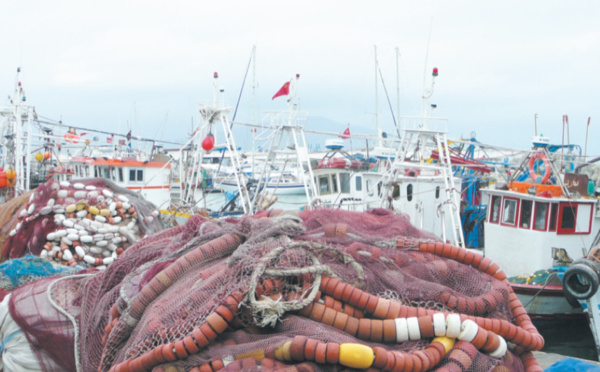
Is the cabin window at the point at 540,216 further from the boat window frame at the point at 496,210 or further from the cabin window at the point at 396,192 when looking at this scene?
the cabin window at the point at 396,192

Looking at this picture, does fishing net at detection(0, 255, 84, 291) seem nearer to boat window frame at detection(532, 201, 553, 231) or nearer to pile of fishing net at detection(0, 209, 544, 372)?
pile of fishing net at detection(0, 209, 544, 372)

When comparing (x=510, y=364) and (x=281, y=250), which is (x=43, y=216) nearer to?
(x=281, y=250)

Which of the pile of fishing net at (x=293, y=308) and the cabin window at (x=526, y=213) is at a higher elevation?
the pile of fishing net at (x=293, y=308)

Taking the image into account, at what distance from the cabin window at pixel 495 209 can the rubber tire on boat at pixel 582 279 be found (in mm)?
2931

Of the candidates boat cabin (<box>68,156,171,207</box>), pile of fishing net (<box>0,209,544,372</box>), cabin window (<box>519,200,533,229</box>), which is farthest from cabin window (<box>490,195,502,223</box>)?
boat cabin (<box>68,156,171,207</box>)

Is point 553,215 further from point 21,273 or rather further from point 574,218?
point 21,273

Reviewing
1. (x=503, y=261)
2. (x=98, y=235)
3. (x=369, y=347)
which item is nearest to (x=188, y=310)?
(x=369, y=347)

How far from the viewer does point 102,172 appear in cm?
Result: 2189

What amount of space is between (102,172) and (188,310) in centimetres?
2036

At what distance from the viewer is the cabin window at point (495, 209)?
525 inches

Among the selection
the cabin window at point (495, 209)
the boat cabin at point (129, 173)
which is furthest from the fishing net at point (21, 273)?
the boat cabin at point (129, 173)

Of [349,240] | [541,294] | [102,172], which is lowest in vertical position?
[541,294]

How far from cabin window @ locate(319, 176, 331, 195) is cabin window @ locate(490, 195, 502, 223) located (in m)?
7.71

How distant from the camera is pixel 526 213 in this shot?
41.7 ft
